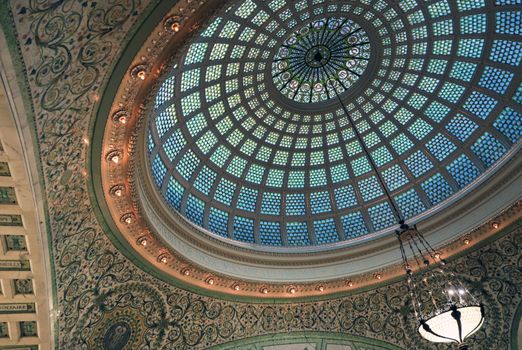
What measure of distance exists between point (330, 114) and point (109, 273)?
8885 millimetres

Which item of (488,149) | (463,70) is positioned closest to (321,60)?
(463,70)

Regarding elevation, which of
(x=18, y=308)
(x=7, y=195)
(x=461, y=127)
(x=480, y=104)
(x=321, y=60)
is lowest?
(x=18, y=308)

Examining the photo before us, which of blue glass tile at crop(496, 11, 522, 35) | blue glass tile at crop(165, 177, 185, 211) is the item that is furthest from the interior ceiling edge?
blue glass tile at crop(496, 11, 522, 35)

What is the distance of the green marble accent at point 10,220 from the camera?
747 centimetres

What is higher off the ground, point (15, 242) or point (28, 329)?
point (15, 242)

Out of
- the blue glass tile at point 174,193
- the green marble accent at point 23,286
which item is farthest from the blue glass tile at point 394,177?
the green marble accent at point 23,286

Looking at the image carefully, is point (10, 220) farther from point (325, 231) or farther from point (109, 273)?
point (325, 231)

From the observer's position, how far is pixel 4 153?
6.60 m

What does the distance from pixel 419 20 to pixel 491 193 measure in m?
5.56

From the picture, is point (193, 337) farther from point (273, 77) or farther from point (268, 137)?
point (273, 77)

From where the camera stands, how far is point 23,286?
840 cm

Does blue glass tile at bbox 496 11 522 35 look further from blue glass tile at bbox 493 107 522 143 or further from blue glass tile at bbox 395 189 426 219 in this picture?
blue glass tile at bbox 395 189 426 219

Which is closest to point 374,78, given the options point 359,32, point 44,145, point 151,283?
point 359,32

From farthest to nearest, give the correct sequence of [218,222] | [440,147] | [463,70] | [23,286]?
[440,147], [218,222], [463,70], [23,286]
